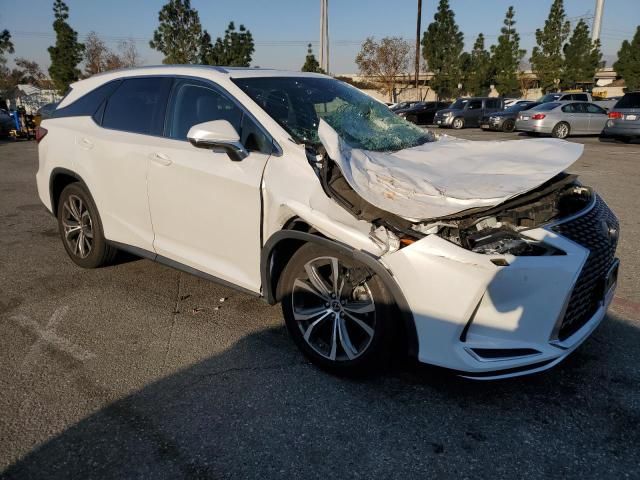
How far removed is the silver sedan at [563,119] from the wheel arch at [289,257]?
18896mm

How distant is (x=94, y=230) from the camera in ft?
14.6

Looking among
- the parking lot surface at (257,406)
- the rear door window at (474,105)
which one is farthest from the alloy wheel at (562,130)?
the parking lot surface at (257,406)

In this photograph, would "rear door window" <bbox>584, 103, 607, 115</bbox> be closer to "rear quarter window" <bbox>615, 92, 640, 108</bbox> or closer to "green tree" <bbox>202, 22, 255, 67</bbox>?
"rear quarter window" <bbox>615, 92, 640, 108</bbox>

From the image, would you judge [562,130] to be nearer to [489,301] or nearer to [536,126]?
[536,126]

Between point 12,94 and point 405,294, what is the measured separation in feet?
148

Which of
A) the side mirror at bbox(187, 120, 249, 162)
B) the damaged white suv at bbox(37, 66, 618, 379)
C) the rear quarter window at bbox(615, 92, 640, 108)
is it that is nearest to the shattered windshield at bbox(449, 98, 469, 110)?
the rear quarter window at bbox(615, 92, 640, 108)

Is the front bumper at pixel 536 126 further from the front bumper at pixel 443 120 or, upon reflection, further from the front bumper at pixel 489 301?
the front bumper at pixel 489 301

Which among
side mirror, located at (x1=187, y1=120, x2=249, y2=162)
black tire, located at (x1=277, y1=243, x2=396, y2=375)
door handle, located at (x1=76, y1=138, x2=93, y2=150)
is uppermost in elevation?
side mirror, located at (x1=187, y1=120, x2=249, y2=162)

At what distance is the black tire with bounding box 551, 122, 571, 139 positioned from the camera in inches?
761

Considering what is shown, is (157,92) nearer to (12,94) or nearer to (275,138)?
(275,138)

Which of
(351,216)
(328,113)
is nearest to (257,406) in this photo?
(351,216)

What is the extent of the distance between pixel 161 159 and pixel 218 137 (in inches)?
32.4

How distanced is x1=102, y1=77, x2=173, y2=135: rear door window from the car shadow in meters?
1.91

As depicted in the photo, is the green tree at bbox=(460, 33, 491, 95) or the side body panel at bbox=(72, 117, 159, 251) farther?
the green tree at bbox=(460, 33, 491, 95)
